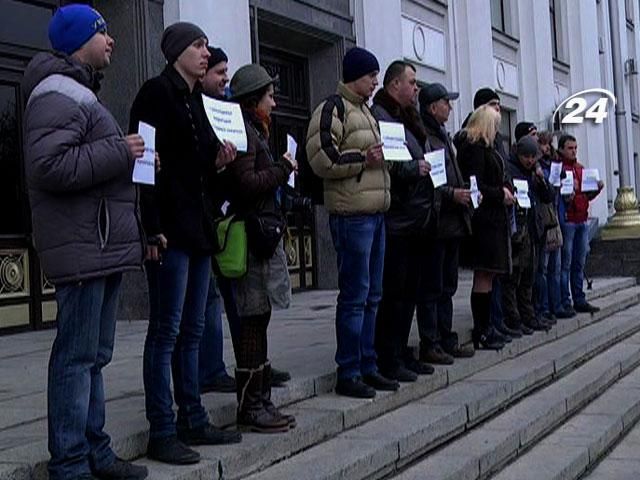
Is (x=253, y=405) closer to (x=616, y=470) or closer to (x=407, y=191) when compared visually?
(x=407, y=191)

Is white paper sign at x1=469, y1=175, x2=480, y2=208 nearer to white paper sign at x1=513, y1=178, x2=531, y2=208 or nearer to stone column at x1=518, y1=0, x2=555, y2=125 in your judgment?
white paper sign at x1=513, y1=178, x2=531, y2=208

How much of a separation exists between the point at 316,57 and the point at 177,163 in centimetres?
924

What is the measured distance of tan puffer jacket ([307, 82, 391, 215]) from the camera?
5648 millimetres

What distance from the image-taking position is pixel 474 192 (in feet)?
23.4


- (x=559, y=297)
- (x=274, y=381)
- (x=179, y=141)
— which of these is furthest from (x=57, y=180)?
(x=559, y=297)

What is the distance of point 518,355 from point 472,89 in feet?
32.3

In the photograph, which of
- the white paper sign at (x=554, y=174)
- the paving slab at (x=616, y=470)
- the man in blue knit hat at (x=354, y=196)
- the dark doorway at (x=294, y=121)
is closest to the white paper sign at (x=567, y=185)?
the white paper sign at (x=554, y=174)

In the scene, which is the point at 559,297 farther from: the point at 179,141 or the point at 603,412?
the point at 179,141

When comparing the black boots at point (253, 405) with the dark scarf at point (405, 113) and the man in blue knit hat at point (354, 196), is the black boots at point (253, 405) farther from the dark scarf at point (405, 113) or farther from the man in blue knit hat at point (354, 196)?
the dark scarf at point (405, 113)

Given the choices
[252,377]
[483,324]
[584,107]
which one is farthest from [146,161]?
[584,107]

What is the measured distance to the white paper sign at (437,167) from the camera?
251 inches

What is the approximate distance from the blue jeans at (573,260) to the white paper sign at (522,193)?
1819 mm

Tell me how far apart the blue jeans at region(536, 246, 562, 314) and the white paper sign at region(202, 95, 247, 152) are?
506 cm

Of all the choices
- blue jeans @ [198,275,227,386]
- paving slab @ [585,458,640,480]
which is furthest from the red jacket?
blue jeans @ [198,275,227,386]
